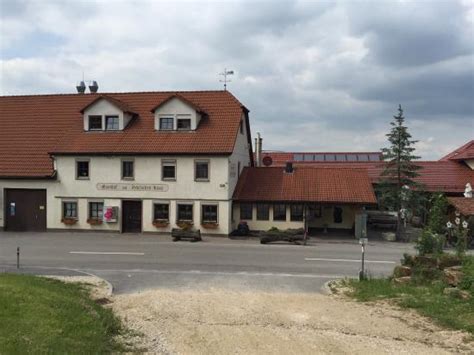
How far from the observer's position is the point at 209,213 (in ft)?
103

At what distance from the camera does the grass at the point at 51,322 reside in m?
8.78

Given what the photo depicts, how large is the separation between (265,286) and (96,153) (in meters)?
19.3

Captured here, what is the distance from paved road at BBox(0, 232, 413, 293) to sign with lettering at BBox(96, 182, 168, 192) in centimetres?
321

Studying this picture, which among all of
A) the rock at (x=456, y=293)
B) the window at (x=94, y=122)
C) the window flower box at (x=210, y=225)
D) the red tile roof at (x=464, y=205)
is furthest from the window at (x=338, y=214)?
the rock at (x=456, y=293)

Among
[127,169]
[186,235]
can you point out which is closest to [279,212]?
[186,235]

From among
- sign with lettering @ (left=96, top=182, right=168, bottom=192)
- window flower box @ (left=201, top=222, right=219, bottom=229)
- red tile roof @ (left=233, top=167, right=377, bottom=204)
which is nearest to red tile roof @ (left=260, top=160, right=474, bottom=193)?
red tile roof @ (left=233, top=167, right=377, bottom=204)

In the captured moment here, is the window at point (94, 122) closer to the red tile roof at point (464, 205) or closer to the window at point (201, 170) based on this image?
the window at point (201, 170)

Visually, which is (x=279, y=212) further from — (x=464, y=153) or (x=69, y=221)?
(x=464, y=153)

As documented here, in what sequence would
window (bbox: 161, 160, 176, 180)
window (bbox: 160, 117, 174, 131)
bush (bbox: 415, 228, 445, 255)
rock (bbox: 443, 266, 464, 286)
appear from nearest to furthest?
rock (bbox: 443, 266, 464, 286)
bush (bbox: 415, 228, 445, 255)
window (bbox: 161, 160, 176, 180)
window (bbox: 160, 117, 174, 131)

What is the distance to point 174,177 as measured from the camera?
31.7 meters

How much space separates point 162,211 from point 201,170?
3.75 metres

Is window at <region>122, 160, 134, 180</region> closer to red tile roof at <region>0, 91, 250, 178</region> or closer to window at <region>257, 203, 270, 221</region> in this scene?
red tile roof at <region>0, 91, 250, 178</region>

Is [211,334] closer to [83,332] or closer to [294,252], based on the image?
[83,332]

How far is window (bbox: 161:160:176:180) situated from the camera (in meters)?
31.7
